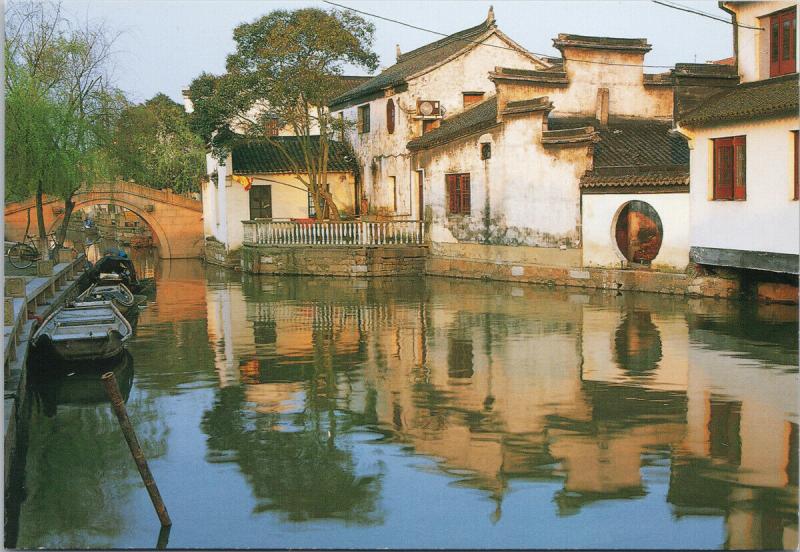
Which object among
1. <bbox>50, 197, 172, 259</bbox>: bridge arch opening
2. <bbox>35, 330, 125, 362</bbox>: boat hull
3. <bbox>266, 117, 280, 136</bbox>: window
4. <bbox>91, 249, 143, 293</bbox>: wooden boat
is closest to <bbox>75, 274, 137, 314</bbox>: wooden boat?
<bbox>91, 249, 143, 293</bbox>: wooden boat

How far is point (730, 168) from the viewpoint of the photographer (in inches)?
761

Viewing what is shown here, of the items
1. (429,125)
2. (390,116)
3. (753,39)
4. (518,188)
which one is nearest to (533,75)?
(518,188)

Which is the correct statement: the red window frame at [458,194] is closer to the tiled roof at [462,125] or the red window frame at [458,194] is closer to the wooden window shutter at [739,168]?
the tiled roof at [462,125]

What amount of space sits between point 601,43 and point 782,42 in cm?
966

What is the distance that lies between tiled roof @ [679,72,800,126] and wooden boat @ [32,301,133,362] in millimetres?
11327

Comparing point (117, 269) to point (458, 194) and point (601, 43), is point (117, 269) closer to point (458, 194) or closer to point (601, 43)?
point (458, 194)

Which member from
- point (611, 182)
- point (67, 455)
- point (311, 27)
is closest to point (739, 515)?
point (67, 455)

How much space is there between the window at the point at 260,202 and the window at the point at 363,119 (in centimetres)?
377


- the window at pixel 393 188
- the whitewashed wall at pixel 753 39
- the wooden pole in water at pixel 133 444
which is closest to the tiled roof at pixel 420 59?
the window at pixel 393 188

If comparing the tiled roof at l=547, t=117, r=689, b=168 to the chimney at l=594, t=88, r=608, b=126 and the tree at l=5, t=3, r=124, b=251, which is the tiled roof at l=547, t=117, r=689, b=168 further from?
the tree at l=5, t=3, r=124, b=251

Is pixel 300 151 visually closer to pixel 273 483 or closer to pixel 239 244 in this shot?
pixel 239 244

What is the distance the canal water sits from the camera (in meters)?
7.67

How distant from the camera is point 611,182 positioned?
2308 cm

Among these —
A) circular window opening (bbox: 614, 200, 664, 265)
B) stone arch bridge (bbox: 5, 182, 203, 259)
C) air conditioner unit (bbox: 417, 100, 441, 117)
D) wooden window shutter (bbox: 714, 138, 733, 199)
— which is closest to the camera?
wooden window shutter (bbox: 714, 138, 733, 199)
